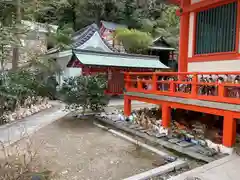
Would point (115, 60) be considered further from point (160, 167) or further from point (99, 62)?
point (160, 167)

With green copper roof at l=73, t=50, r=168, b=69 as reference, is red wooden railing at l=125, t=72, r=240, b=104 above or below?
below

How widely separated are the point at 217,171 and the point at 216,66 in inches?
133

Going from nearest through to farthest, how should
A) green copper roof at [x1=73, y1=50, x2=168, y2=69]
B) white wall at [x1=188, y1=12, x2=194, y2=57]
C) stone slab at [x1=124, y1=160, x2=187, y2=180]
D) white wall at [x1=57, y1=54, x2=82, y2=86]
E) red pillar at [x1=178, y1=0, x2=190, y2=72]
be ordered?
stone slab at [x1=124, y1=160, x2=187, y2=180] → white wall at [x1=188, y1=12, x2=194, y2=57] → red pillar at [x1=178, y1=0, x2=190, y2=72] → green copper roof at [x1=73, y1=50, x2=168, y2=69] → white wall at [x1=57, y1=54, x2=82, y2=86]

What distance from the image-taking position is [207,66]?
22.1ft

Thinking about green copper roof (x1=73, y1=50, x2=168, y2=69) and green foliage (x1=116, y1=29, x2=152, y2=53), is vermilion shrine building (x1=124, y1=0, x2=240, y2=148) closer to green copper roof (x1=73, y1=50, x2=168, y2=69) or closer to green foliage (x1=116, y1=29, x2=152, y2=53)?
green copper roof (x1=73, y1=50, x2=168, y2=69)

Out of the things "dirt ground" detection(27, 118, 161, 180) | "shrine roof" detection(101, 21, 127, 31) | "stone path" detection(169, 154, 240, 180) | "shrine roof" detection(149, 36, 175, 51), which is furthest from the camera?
A: "shrine roof" detection(101, 21, 127, 31)

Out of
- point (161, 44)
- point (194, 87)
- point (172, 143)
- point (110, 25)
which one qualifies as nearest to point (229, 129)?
point (194, 87)

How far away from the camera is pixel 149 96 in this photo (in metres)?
7.18

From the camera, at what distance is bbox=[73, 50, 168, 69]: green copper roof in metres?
Answer: 12.9

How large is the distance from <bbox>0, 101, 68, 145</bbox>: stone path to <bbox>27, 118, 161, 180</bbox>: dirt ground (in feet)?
1.40

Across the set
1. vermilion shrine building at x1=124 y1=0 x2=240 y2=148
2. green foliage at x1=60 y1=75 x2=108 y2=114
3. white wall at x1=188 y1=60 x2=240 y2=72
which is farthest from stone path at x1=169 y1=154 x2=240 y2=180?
green foliage at x1=60 y1=75 x2=108 y2=114

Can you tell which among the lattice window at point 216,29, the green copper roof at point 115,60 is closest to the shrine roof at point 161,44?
the green copper roof at point 115,60

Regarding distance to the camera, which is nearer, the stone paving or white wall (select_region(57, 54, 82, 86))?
the stone paving

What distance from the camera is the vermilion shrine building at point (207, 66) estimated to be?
5.07 meters
